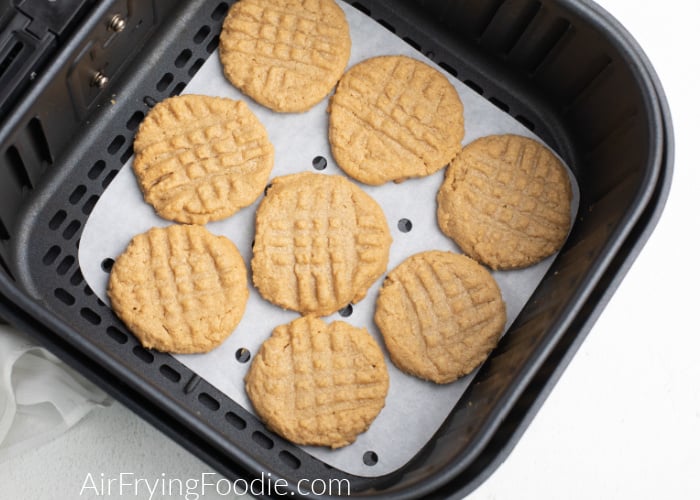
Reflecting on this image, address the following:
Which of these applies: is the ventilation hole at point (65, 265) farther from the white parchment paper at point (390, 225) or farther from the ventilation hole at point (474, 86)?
the ventilation hole at point (474, 86)

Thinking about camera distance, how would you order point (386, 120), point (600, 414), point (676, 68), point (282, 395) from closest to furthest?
point (282, 395), point (386, 120), point (600, 414), point (676, 68)

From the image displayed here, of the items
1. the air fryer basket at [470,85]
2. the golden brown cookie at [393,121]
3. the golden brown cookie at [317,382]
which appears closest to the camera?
the air fryer basket at [470,85]

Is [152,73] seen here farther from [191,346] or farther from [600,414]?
[600,414]

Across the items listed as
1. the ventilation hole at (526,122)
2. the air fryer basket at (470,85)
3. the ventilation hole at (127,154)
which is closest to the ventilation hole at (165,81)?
the air fryer basket at (470,85)

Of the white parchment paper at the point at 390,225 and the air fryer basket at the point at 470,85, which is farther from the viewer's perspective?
the white parchment paper at the point at 390,225

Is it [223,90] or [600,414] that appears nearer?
[223,90]

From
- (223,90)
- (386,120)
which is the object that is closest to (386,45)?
(386,120)

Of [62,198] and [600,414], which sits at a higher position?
[600,414]
